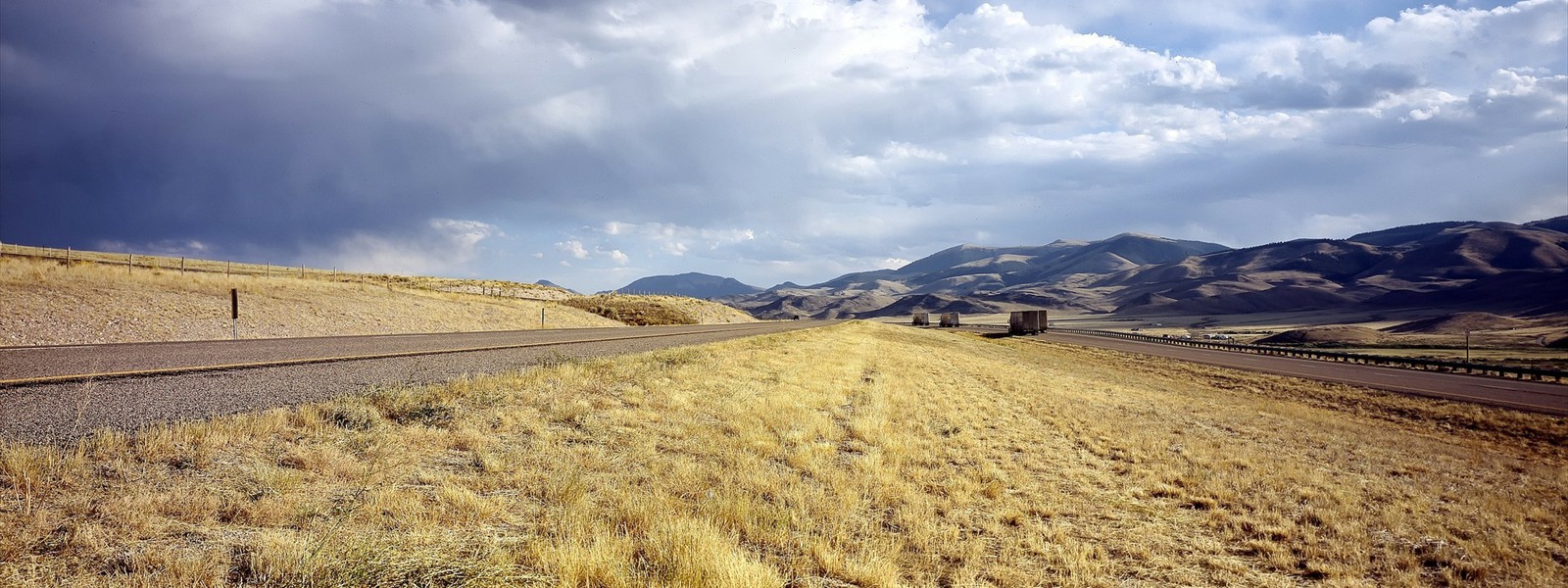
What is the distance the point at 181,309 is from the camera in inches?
963

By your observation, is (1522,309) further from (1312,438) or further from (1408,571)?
(1408,571)

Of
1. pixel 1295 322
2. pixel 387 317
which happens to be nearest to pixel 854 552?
pixel 387 317

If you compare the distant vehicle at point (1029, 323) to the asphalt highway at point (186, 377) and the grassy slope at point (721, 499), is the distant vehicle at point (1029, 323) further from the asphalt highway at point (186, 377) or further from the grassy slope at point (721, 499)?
the asphalt highway at point (186, 377)

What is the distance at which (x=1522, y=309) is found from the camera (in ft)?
511

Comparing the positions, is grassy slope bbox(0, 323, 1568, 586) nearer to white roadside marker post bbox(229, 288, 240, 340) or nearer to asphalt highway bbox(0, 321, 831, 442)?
asphalt highway bbox(0, 321, 831, 442)

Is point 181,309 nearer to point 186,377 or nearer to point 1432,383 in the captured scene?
point 186,377

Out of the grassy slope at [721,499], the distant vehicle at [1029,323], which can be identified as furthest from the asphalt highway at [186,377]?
the distant vehicle at [1029,323]

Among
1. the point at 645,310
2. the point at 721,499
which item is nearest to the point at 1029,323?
the point at 645,310

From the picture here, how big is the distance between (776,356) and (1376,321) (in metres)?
204

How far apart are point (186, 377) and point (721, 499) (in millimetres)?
9772

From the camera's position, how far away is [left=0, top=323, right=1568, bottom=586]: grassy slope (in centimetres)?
427

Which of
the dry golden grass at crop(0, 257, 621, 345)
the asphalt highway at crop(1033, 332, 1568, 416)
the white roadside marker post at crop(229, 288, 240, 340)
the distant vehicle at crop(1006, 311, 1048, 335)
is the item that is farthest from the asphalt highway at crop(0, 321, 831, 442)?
the distant vehicle at crop(1006, 311, 1048, 335)

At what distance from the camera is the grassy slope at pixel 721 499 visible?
4270 millimetres

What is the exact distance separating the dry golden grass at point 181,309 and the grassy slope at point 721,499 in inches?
789
